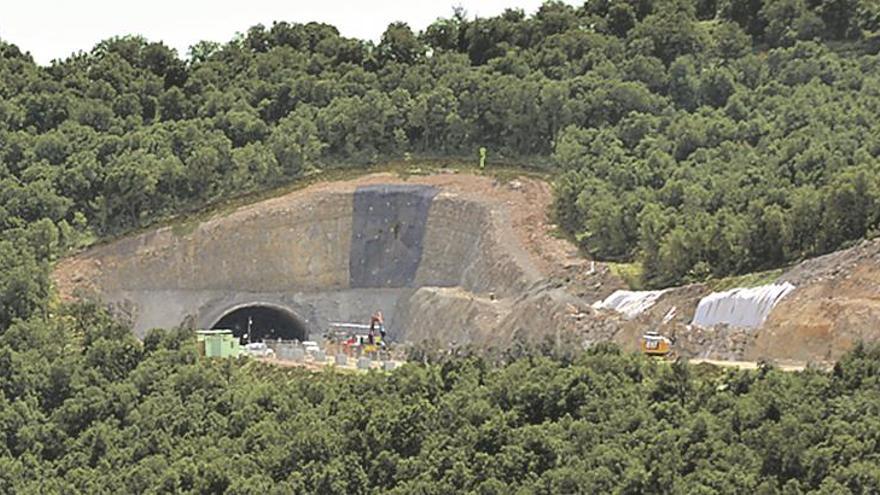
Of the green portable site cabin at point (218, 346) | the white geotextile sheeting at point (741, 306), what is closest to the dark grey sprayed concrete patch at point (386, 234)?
the green portable site cabin at point (218, 346)

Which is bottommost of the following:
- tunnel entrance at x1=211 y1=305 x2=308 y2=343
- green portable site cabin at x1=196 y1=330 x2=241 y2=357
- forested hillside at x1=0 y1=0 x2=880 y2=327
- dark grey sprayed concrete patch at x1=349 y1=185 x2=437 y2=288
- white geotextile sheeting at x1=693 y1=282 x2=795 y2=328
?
tunnel entrance at x1=211 y1=305 x2=308 y2=343

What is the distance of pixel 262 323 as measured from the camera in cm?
9281

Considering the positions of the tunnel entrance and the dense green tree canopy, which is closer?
the dense green tree canopy

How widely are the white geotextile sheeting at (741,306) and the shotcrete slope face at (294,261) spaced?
21.7m

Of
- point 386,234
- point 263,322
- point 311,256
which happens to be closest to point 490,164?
point 386,234

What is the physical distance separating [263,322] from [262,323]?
52mm

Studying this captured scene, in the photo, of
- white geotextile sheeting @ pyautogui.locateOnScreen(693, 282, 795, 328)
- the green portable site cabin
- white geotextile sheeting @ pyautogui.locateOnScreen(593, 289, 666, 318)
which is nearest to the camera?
white geotextile sheeting @ pyautogui.locateOnScreen(693, 282, 795, 328)

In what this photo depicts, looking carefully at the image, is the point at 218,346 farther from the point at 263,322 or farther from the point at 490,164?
the point at 490,164

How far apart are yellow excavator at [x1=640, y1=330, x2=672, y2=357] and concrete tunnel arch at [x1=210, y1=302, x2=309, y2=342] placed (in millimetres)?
26835

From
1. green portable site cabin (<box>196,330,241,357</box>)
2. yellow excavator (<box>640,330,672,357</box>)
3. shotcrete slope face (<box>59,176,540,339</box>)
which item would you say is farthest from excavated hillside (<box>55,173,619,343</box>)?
yellow excavator (<box>640,330,672,357</box>)

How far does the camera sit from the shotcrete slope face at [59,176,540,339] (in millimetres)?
89750

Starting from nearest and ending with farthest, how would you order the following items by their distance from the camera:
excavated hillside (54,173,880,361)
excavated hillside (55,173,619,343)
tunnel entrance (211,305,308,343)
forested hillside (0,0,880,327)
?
forested hillside (0,0,880,327) → excavated hillside (54,173,880,361) → excavated hillside (55,173,619,343) → tunnel entrance (211,305,308,343)

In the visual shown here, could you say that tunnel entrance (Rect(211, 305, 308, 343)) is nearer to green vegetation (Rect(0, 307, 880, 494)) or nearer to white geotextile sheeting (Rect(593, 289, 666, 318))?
green vegetation (Rect(0, 307, 880, 494))

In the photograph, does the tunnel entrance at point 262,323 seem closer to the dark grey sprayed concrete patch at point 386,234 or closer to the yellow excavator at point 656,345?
the dark grey sprayed concrete patch at point 386,234
